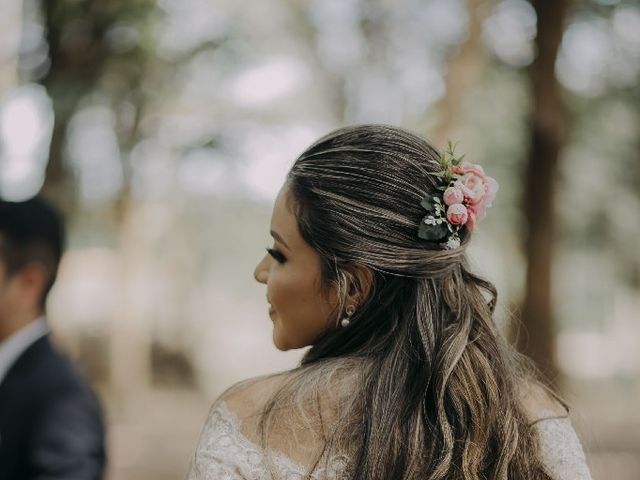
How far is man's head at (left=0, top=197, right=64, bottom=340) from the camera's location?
3160 millimetres

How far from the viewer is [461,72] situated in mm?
8078

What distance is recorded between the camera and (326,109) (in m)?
16.3

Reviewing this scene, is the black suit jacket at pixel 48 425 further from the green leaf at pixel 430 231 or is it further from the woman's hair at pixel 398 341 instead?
the green leaf at pixel 430 231

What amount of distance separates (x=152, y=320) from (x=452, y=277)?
19.5 m

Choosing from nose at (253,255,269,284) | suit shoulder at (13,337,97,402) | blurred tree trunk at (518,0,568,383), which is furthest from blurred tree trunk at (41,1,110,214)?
nose at (253,255,269,284)

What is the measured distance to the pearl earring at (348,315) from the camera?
1873mm

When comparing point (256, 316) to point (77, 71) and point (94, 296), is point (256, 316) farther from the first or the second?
point (77, 71)

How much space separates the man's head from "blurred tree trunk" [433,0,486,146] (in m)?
4.89

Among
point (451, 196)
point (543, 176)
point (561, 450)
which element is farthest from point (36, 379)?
point (543, 176)

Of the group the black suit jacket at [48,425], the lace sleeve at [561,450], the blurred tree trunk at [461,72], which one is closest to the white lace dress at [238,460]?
the lace sleeve at [561,450]

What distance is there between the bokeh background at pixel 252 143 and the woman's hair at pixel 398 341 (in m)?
0.26

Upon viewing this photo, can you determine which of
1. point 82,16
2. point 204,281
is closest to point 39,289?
point 82,16

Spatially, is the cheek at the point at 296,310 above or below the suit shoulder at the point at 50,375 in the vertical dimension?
above

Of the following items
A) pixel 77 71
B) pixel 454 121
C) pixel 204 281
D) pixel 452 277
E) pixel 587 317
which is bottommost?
pixel 587 317
